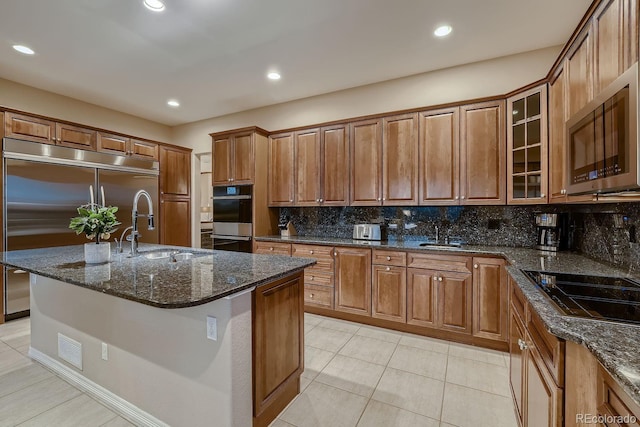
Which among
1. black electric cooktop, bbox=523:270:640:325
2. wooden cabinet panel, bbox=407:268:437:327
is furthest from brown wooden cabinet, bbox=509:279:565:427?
wooden cabinet panel, bbox=407:268:437:327

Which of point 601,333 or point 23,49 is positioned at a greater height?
point 23,49

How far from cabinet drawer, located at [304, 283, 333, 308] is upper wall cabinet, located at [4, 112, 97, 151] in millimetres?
3571

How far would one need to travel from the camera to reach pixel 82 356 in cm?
199

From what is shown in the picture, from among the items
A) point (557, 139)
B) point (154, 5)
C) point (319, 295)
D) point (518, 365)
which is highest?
point (154, 5)

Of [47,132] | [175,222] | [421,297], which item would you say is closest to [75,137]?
[47,132]

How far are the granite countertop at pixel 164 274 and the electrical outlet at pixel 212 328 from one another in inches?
7.6

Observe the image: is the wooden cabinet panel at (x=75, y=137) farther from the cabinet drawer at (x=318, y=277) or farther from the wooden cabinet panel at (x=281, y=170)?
the cabinet drawer at (x=318, y=277)

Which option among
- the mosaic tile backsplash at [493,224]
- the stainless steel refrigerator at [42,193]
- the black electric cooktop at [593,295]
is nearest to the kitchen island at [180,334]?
the black electric cooktop at [593,295]

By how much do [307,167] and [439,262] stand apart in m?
2.06

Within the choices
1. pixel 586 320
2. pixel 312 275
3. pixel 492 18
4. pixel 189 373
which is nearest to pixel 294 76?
pixel 492 18

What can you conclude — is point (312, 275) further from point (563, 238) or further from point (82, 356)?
point (563, 238)

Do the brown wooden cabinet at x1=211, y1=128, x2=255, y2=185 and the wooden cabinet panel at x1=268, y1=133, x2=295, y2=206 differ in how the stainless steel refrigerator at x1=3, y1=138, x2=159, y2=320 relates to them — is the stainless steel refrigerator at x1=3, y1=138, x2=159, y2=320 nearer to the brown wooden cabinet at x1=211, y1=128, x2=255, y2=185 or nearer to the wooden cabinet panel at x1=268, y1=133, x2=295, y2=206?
the brown wooden cabinet at x1=211, y1=128, x2=255, y2=185

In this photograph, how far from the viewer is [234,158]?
13.5 feet

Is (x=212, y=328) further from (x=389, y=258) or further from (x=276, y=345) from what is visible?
(x=389, y=258)
